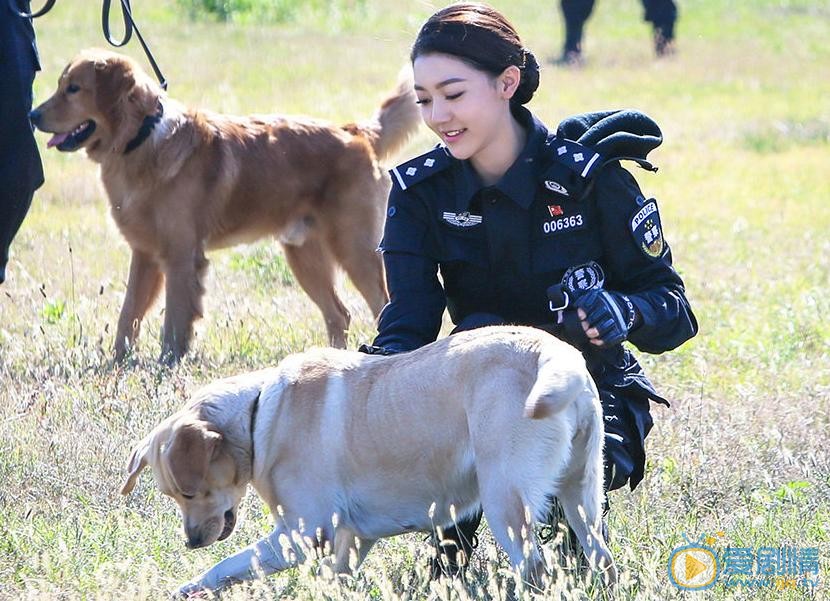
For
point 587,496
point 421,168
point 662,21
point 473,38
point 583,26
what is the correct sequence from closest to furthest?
point 587,496 < point 473,38 < point 421,168 < point 583,26 < point 662,21

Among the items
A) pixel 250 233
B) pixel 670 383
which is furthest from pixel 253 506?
pixel 250 233

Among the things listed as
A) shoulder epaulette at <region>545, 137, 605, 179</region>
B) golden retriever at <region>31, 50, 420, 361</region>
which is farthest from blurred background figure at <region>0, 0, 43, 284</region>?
shoulder epaulette at <region>545, 137, 605, 179</region>

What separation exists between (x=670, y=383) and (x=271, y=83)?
10.4 m

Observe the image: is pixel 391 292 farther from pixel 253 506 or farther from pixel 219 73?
pixel 219 73

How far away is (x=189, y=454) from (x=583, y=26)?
17.9m

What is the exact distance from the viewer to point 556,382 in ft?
9.71

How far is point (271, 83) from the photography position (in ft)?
50.0

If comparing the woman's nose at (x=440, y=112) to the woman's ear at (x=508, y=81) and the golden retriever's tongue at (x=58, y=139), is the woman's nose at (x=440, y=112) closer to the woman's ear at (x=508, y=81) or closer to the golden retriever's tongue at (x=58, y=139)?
the woman's ear at (x=508, y=81)

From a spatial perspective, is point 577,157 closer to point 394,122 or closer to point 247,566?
point 247,566

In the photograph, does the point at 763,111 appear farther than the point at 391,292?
Yes

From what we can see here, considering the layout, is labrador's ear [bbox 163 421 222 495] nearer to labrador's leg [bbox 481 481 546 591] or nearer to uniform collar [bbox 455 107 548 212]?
labrador's leg [bbox 481 481 546 591]

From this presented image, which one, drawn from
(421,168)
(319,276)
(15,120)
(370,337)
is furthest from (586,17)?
(421,168)

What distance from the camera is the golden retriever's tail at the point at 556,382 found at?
2914 millimetres

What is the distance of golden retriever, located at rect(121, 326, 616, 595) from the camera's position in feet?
10.2
